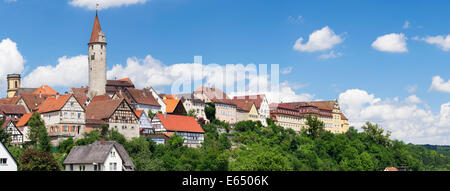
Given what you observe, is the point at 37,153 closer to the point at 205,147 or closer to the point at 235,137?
the point at 205,147

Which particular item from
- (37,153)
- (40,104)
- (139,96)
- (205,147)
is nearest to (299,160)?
(205,147)

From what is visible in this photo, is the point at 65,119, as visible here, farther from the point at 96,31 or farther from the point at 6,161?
the point at 96,31

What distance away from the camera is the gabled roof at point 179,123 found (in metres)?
80.7

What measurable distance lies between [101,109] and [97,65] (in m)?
16.2

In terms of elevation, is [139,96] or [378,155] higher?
[139,96]

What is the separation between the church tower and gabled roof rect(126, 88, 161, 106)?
14.5ft

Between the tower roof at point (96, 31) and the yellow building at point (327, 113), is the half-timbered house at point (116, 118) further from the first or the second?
the yellow building at point (327, 113)

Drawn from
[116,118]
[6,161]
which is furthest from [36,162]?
[116,118]

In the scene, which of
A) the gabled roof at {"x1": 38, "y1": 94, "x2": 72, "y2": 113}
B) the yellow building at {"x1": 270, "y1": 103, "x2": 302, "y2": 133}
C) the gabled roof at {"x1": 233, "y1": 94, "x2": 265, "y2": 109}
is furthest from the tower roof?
the yellow building at {"x1": 270, "y1": 103, "x2": 302, "y2": 133}

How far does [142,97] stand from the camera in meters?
87.6

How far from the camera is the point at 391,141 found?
4685 inches

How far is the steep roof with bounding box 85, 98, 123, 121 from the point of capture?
7238 cm
